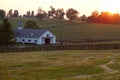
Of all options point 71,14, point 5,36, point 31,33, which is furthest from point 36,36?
point 71,14

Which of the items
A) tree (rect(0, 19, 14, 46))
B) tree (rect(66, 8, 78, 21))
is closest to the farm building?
tree (rect(0, 19, 14, 46))

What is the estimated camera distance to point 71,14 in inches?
7662

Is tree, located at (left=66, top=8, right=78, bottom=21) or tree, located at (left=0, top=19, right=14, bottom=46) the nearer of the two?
tree, located at (left=0, top=19, right=14, bottom=46)

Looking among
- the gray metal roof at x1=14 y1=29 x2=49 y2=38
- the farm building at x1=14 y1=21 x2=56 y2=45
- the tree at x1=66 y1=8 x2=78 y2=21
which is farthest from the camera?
the tree at x1=66 y1=8 x2=78 y2=21

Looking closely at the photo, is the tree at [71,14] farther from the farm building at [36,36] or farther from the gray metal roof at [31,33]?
the farm building at [36,36]

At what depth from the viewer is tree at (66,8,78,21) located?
19279 cm

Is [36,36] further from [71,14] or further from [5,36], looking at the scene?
[71,14]

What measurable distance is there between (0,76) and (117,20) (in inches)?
6685

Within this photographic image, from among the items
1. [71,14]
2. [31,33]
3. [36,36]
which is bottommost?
[36,36]

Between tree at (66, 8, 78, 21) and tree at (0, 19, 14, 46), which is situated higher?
tree at (66, 8, 78, 21)

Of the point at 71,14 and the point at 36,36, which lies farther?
the point at 71,14

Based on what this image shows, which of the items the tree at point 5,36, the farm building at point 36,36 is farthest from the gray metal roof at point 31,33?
→ the tree at point 5,36

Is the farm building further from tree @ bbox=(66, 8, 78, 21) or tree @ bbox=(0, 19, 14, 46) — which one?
tree @ bbox=(66, 8, 78, 21)

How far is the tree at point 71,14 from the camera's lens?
193m
